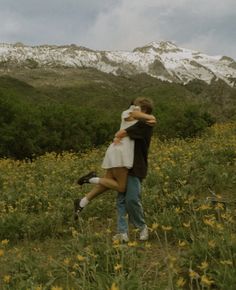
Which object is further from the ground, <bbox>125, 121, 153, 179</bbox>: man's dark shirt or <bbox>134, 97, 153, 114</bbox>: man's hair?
<bbox>134, 97, 153, 114</bbox>: man's hair

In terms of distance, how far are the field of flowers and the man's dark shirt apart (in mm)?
647

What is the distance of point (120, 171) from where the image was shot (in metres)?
5.73

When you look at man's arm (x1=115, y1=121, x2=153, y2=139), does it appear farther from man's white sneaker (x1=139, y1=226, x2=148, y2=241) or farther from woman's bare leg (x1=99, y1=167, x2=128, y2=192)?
man's white sneaker (x1=139, y1=226, x2=148, y2=241)

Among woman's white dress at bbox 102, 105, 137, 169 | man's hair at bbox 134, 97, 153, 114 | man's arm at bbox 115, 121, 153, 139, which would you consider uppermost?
man's hair at bbox 134, 97, 153, 114

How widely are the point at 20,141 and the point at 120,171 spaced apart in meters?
20.9

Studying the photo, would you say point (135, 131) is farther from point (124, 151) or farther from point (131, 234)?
point (131, 234)

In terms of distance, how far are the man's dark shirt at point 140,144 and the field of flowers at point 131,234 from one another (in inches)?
25.5

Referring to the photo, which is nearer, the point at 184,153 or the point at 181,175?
the point at 181,175

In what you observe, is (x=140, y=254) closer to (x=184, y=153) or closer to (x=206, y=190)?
(x=206, y=190)

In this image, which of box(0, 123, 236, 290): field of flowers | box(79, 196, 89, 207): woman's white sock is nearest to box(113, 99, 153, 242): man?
box(0, 123, 236, 290): field of flowers

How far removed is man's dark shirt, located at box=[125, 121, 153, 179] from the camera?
18.7 ft

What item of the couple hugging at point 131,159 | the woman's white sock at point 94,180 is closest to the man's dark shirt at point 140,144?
the couple hugging at point 131,159

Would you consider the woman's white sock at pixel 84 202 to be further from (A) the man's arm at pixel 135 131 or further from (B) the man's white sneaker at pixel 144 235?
(A) the man's arm at pixel 135 131

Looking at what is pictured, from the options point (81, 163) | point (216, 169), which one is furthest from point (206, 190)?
point (81, 163)
